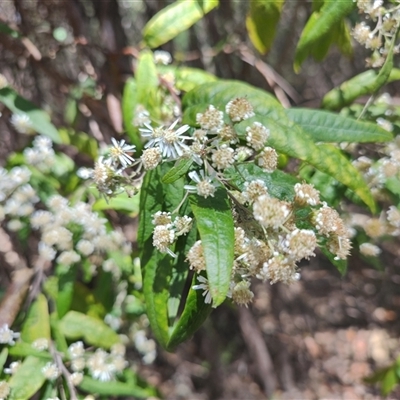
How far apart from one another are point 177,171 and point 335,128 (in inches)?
15.0

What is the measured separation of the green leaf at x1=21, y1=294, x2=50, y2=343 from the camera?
4.13 feet

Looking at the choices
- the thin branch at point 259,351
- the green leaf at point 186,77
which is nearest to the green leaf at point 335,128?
the green leaf at point 186,77

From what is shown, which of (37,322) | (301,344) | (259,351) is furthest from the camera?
(301,344)

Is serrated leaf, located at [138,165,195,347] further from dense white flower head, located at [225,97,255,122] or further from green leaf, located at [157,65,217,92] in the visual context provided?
green leaf, located at [157,65,217,92]

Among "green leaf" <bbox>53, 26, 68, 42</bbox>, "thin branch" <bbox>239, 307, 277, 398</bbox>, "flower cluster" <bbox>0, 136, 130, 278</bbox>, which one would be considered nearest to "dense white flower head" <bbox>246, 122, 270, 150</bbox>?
"flower cluster" <bbox>0, 136, 130, 278</bbox>

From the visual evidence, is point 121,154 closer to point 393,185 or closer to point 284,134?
point 284,134

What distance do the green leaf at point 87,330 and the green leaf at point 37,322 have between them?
0.05 metres

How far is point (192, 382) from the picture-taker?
98.7 inches

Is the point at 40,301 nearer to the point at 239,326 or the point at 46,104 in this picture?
the point at 46,104

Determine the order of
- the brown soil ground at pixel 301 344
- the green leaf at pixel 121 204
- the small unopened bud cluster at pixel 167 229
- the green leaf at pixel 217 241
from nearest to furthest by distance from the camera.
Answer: the green leaf at pixel 217 241
the small unopened bud cluster at pixel 167 229
the green leaf at pixel 121 204
the brown soil ground at pixel 301 344

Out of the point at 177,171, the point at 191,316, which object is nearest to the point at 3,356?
the point at 191,316

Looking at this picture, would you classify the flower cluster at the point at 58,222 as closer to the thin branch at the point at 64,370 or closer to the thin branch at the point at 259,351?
the thin branch at the point at 64,370

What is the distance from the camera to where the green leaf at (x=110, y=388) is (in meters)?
1.25

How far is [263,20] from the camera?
1273 millimetres
